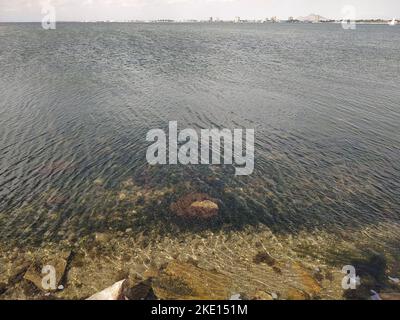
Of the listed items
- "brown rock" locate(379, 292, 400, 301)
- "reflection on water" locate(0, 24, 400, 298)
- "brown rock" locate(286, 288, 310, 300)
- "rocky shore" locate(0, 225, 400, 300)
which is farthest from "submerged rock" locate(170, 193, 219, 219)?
"brown rock" locate(379, 292, 400, 301)

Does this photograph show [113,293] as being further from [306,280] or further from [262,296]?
[306,280]

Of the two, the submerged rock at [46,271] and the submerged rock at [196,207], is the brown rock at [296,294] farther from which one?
the submerged rock at [46,271]

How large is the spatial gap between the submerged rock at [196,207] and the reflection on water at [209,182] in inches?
21.9

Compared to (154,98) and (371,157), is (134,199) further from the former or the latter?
(154,98)

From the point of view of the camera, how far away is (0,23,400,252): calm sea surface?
74.4ft

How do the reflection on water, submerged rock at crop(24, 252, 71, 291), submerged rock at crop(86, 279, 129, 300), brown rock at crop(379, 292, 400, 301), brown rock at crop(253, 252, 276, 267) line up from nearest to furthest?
submerged rock at crop(86, 279, 129, 300) → brown rock at crop(379, 292, 400, 301) → submerged rock at crop(24, 252, 71, 291) → brown rock at crop(253, 252, 276, 267) → the reflection on water

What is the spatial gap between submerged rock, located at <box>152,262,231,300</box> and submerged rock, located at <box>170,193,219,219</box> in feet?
16.6

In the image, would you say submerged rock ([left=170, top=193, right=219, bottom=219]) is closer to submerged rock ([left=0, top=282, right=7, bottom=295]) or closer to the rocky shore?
the rocky shore

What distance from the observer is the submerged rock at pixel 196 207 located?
23.1 metres

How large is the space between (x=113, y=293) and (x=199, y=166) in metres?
15.7

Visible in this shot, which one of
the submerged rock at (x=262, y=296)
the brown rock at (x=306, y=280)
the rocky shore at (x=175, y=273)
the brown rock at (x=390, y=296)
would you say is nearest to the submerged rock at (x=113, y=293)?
the rocky shore at (x=175, y=273)

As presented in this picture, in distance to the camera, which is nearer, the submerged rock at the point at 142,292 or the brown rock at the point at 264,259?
the submerged rock at the point at 142,292

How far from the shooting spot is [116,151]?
32125 millimetres

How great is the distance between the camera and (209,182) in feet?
89.4
